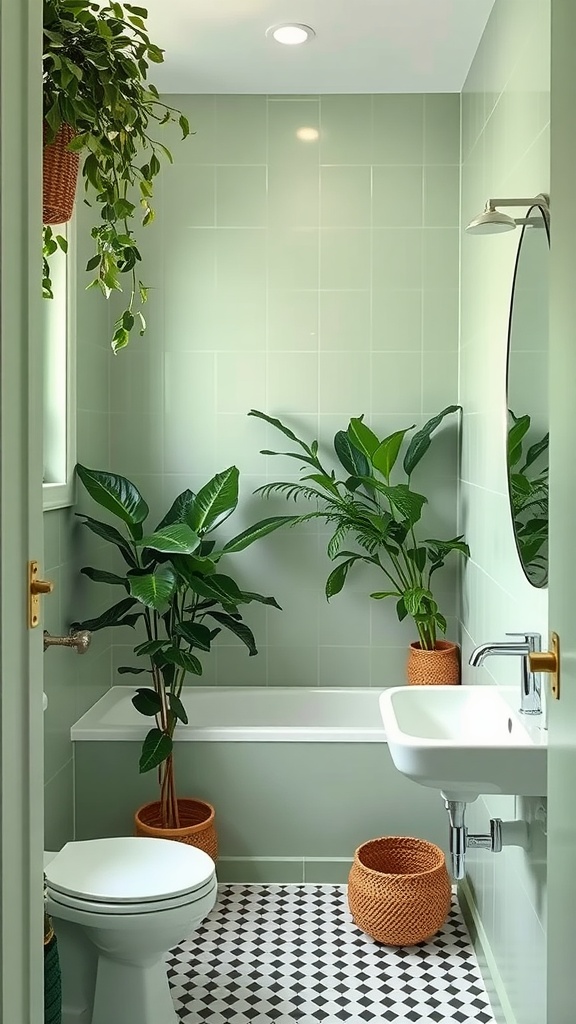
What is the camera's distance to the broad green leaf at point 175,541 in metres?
2.94

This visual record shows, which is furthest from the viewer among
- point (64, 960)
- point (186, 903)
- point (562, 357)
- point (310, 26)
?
point (310, 26)

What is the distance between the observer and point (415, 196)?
12.0 ft

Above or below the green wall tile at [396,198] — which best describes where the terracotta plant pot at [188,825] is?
below

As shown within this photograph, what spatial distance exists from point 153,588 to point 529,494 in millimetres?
1214

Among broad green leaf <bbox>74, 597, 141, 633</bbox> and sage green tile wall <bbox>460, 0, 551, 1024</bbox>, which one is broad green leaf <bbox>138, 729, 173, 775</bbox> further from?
sage green tile wall <bbox>460, 0, 551, 1024</bbox>

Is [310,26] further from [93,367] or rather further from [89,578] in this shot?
[89,578]

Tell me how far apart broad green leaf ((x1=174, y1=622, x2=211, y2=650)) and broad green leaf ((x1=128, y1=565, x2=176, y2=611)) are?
225 millimetres

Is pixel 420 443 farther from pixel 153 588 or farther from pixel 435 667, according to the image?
pixel 153 588

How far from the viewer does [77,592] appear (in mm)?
3361

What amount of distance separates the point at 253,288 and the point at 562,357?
2.66 m

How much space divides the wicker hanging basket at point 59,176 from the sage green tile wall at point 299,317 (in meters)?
1.79

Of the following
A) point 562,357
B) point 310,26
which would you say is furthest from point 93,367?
point 562,357

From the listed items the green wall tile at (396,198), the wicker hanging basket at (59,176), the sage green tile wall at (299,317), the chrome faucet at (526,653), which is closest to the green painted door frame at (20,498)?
the wicker hanging basket at (59,176)

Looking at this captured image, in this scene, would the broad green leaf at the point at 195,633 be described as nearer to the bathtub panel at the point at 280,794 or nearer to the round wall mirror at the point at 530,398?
the bathtub panel at the point at 280,794
